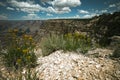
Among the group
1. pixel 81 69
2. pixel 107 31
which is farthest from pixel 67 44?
pixel 107 31

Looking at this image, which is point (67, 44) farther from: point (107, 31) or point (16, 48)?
point (107, 31)

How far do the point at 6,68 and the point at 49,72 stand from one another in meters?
1.77

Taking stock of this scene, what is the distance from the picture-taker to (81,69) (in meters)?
3.87

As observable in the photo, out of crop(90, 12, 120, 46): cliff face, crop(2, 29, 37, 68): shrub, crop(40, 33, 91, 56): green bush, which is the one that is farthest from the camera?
crop(90, 12, 120, 46): cliff face

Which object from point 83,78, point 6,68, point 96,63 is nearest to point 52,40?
point 6,68

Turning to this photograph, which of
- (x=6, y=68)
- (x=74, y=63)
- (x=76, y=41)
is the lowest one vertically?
(x=6, y=68)

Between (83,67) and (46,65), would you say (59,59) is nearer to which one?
(46,65)

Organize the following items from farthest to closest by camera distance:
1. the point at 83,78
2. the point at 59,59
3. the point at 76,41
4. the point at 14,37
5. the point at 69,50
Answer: the point at 76,41
the point at 69,50
the point at 14,37
the point at 59,59
the point at 83,78

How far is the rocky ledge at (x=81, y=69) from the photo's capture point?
3572 millimetres

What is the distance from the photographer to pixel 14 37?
5.14 meters

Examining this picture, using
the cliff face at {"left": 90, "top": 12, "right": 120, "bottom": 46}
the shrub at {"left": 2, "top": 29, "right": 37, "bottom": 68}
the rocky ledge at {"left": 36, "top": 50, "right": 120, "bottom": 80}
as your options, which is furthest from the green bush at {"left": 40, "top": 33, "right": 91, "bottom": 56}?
the cliff face at {"left": 90, "top": 12, "right": 120, "bottom": 46}

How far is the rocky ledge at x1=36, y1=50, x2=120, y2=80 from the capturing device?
11.7 ft

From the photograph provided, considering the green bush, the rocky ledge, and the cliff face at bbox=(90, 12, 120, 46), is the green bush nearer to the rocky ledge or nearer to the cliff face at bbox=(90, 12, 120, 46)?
the rocky ledge

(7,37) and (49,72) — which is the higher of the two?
(7,37)
